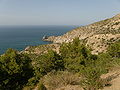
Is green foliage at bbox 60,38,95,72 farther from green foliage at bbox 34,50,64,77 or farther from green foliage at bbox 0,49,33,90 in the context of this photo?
green foliage at bbox 0,49,33,90

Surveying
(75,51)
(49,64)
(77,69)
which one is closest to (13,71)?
(49,64)

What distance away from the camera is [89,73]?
1102 cm

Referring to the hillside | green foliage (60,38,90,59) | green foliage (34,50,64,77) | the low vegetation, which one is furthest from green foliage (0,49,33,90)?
green foliage (60,38,90,59)

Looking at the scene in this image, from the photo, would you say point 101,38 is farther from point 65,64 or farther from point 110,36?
point 65,64

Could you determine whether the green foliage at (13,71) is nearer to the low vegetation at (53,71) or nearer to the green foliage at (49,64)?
the low vegetation at (53,71)

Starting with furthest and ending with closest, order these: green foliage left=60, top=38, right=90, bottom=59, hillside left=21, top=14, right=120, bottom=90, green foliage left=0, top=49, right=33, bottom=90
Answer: green foliage left=60, top=38, right=90, bottom=59 < green foliage left=0, top=49, right=33, bottom=90 < hillside left=21, top=14, right=120, bottom=90

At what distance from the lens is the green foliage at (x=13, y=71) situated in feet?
62.7

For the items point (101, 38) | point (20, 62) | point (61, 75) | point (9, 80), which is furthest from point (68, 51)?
point (101, 38)

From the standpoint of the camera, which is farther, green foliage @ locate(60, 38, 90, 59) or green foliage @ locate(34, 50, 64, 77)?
green foliage @ locate(60, 38, 90, 59)

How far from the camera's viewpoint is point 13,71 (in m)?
19.4

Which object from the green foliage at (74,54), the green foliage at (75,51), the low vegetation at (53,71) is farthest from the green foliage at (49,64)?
the green foliage at (75,51)

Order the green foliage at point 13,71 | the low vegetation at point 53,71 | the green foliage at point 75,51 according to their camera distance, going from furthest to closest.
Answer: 1. the green foliage at point 75,51
2. the green foliage at point 13,71
3. the low vegetation at point 53,71

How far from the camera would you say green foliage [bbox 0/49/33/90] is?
19.1 metres

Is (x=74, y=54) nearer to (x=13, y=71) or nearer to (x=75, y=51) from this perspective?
(x=75, y=51)
